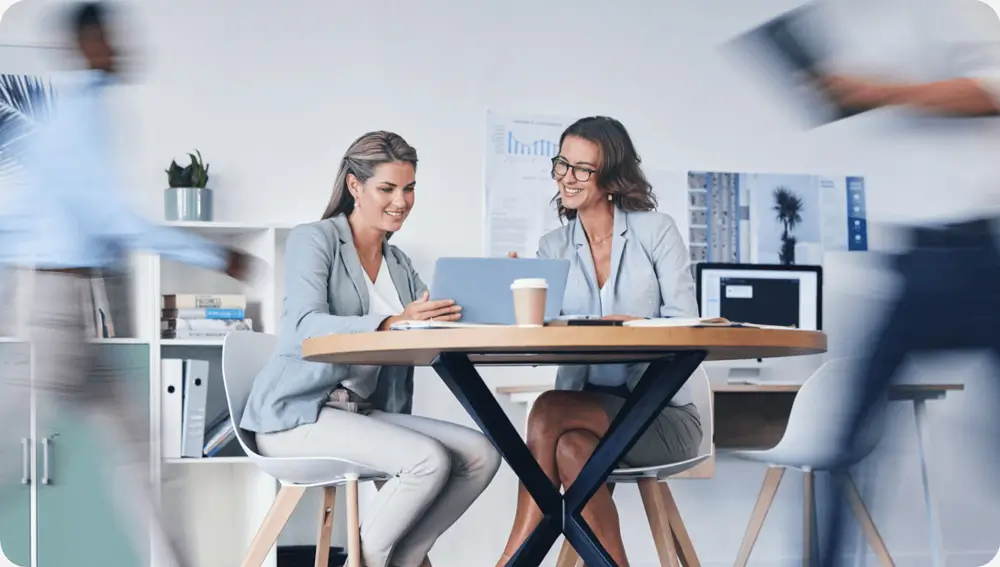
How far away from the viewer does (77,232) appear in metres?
1.11

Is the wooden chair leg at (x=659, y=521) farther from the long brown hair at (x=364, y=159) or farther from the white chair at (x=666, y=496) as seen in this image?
the long brown hair at (x=364, y=159)

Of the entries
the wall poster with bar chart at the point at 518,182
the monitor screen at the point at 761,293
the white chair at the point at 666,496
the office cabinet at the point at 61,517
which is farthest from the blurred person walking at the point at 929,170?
the wall poster with bar chart at the point at 518,182

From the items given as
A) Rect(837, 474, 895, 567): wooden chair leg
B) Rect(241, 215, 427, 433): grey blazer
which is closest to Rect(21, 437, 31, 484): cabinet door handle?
Rect(241, 215, 427, 433): grey blazer

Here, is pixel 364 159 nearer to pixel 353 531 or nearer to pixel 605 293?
pixel 605 293

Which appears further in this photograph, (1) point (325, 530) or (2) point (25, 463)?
(2) point (25, 463)

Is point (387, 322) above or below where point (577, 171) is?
below

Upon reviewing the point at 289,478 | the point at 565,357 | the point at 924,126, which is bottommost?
the point at 289,478

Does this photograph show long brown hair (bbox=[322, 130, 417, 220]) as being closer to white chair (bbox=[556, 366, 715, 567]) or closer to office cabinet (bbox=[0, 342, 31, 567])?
white chair (bbox=[556, 366, 715, 567])

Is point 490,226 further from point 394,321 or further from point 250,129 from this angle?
point 394,321

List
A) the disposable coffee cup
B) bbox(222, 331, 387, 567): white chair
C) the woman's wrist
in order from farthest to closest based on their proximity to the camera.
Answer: bbox(222, 331, 387, 567): white chair → the woman's wrist → the disposable coffee cup

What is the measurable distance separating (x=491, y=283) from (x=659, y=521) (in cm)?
84

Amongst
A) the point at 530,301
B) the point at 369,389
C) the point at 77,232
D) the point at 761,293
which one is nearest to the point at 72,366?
the point at 77,232

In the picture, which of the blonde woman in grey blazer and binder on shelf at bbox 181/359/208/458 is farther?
binder on shelf at bbox 181/359/208/458

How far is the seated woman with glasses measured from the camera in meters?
2.29
